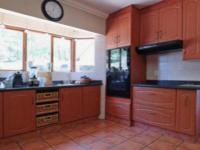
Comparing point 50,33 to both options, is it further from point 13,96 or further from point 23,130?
point 23,130

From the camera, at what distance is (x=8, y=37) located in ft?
9.79

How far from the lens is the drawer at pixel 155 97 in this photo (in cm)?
250

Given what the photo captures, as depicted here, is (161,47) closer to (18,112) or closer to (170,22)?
(170,22)

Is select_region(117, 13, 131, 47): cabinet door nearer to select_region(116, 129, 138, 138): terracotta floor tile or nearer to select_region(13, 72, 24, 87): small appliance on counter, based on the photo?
select_region(116, 129, 138, 138): terracotta floor tile

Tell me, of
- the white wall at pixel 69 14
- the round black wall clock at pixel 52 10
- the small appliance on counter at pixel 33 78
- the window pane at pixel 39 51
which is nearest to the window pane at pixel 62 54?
the window pane at pixel 39 51

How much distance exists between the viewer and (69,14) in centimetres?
286

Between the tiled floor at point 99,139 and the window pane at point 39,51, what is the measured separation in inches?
51.8

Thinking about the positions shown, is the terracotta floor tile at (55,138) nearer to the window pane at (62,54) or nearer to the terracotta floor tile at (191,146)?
the window pane at (62,54)

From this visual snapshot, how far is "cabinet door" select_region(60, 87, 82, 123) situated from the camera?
112 inches

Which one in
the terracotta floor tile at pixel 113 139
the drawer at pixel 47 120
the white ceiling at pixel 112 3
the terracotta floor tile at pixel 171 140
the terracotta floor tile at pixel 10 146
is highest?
the white ceiling at pixel 112 3

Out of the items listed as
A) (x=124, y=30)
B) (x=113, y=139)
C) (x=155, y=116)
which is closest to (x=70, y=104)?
(x=113, y=139)

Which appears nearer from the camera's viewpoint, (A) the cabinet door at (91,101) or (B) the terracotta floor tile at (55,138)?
(B) the terracotta floor tile at (55,138)

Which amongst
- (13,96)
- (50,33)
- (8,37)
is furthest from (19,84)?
(50,33)

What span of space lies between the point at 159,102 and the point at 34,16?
93.7 inches
